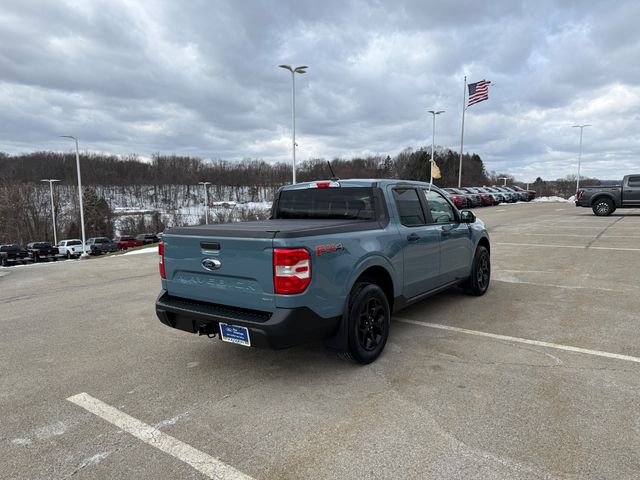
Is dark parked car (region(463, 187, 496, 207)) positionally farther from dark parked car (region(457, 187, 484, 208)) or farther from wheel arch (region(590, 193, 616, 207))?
wheel arch (region(590, 193, 616, 207))

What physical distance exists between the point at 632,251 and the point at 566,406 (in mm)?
9678

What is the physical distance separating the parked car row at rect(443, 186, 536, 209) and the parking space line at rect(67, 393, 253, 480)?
27.9 m

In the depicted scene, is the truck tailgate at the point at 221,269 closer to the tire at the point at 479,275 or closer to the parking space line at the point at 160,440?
the parking space line at the point at 160,440

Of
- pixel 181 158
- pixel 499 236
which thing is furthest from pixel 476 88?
pixel 181 158

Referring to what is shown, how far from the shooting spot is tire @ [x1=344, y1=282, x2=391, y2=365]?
3789 mm

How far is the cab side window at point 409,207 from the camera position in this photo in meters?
4.75

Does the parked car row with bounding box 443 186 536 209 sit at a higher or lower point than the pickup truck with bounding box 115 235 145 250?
higher

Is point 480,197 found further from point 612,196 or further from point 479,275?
point 479,275

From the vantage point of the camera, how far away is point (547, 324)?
5.20 meters

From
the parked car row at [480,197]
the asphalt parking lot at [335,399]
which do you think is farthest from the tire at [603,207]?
the asphalt parking lot at [335,399]

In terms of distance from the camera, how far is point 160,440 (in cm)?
285

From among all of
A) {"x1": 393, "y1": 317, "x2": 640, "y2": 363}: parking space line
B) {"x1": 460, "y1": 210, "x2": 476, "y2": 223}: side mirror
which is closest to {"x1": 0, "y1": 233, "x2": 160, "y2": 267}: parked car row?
{"x1": 460, "y1": 210, "x2": 476, "y2": 223}: side mirror

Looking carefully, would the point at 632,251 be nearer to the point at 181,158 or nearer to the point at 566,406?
the point at 566,406

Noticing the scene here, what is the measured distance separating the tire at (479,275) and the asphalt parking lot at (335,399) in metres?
0.36
